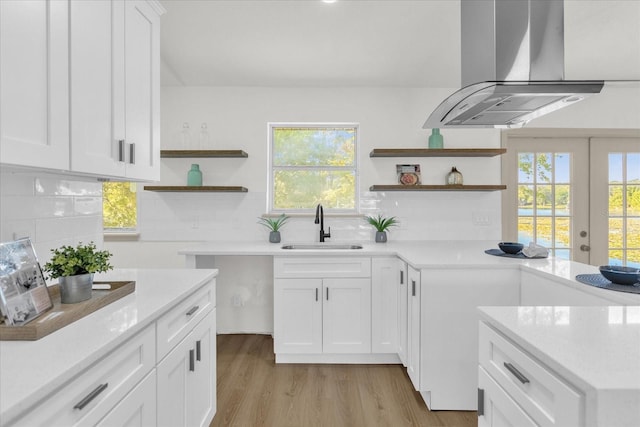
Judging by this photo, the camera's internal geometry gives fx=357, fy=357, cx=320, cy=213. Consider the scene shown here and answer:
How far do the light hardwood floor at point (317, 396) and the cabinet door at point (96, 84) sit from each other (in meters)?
1.61

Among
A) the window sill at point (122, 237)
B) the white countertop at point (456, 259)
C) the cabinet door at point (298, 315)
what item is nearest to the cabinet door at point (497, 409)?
the white countertop at point (456, 259)

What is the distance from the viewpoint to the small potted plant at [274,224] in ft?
11.1

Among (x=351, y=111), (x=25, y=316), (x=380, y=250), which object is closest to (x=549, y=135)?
(x=351, y=111)

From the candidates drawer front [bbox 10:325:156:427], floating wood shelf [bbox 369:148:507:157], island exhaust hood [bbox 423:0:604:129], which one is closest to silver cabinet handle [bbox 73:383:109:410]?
drawer front [bbox 10:325:156:427]

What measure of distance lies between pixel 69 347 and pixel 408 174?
3.05 meters

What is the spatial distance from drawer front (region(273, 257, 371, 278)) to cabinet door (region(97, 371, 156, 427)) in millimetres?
1635

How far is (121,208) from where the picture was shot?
11.8 ft

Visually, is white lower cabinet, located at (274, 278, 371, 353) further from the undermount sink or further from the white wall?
the white wall

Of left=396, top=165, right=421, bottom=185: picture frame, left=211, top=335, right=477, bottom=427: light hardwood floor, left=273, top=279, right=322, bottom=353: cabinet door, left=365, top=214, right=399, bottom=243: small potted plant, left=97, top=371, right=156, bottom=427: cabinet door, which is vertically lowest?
left=211, top=335, right=477, bottom=427: light hardwood floor

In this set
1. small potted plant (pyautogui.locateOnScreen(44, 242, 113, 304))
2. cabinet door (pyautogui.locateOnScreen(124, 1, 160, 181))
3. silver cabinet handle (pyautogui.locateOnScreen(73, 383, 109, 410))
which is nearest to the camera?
silver cabinet handle (pyautogui.locateOnScreen(73, 383, 109, 410))

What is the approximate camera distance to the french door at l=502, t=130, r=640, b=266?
363 centimetres

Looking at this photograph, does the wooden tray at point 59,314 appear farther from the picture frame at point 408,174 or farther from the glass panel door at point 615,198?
the glass panel door at point 615,198

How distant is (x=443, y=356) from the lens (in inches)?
86.0

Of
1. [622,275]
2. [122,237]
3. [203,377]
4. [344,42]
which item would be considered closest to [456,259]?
[622,275]
